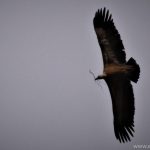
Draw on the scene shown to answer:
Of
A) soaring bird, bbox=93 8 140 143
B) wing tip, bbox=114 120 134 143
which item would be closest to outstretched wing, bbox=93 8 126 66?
soaring bird, bbox=93 8 140 143

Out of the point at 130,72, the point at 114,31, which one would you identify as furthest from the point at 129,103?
the point at 114,31

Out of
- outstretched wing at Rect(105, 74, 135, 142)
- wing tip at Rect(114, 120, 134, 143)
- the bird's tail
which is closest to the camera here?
the bird's tail

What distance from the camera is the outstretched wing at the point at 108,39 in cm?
922

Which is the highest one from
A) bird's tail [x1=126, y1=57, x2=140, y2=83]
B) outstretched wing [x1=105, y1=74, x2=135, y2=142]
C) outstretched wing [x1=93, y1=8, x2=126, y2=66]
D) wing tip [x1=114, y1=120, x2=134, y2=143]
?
outstretched wing [x1=93, y1=8, x2=126, y2=66]

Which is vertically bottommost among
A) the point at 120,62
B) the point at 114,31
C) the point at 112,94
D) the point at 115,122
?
the point at 115,122

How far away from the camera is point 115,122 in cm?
1003

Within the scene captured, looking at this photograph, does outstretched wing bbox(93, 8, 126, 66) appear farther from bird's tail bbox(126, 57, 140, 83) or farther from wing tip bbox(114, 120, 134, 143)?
wing tip bbox(114, 120, 134, 143)

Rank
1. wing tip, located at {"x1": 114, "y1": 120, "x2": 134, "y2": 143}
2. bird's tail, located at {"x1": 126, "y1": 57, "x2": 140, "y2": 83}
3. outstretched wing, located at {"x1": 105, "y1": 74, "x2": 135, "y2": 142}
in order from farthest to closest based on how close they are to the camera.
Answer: wing tip, located at {"x1": 114, "y1": 120, "x2": 134, "y2": 143} < outstretched wing, located at {"x1": 105, "y1": 74, "x2": 135, "y2": 142} < bird's tail, located at {"x1": 126, "y1": 57, "x2": 140, "y2": 83}

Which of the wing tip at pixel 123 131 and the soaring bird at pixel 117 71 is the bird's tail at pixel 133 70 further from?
the wing tip at pixel 123 131

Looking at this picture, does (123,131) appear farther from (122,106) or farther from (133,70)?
(133,70)

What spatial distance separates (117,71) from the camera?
954cm

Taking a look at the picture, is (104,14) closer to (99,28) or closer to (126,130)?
(99,28)

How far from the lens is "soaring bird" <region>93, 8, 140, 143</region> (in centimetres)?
922

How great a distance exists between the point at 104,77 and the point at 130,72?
0.72 m
